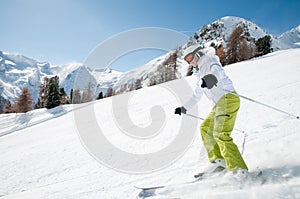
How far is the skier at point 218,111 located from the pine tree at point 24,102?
1364 inches

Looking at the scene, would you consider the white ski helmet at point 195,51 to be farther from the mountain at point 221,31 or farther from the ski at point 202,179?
the mountain at point 221,31

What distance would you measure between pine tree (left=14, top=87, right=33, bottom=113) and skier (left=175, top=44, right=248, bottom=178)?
34.6 m

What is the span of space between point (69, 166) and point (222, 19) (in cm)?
14597

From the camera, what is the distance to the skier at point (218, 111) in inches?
106

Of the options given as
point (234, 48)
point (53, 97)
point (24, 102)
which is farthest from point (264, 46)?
point (24, 102)

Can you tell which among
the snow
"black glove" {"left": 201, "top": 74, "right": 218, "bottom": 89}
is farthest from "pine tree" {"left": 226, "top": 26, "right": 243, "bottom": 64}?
"black glove" {"left": 201, "top": 74, "right": 218, "bottom": 89}

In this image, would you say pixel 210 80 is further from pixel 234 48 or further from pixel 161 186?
pixel 234 48

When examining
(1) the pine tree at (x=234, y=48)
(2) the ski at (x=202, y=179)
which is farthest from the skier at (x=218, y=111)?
(1) the pine tree at (x=234, y=48)

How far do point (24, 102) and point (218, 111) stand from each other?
35.4 meters

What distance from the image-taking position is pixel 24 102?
32188 millimetres

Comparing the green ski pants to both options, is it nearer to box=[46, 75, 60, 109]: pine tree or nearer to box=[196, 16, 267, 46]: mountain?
box=[46, 75, 60, 109]: pine tree

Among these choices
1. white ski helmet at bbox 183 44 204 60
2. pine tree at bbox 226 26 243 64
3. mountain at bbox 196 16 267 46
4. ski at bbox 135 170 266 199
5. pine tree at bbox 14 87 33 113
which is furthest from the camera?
mountain at bbox 196 16 267 46

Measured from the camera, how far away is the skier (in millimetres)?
2699

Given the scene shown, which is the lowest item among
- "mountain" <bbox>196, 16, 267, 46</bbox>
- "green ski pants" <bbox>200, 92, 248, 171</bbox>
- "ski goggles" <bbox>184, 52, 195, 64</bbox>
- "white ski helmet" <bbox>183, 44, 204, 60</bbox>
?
"green ski pants" <bbox>200, 92, 248, 171</bbox>
